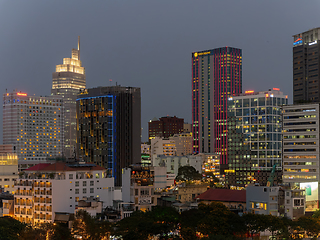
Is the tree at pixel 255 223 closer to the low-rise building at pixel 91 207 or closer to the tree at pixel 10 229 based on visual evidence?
the low-rise building at pixel 91 207

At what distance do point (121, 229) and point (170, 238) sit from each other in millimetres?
10959

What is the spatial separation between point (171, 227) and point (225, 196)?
140ft

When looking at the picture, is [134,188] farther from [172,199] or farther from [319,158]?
[319,158]

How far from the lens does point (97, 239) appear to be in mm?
109188

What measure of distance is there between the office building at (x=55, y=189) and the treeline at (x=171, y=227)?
1898 cm

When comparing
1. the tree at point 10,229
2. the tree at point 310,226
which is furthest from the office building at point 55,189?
the tree at point 310,226

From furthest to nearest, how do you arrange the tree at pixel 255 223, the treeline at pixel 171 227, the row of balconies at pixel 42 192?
the row of balconies at pixel 42 192
the tree at pixel 255 223
the treeline at pixel 171 227

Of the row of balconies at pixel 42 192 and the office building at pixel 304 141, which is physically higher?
the office building at pixel 304 141

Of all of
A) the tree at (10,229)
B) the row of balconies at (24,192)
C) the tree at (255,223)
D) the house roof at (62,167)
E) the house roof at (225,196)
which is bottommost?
the tree at (10,229)

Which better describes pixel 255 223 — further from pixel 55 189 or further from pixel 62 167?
pixel 62 167

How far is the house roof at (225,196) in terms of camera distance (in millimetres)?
148125

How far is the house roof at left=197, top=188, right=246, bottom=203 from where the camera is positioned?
148 m

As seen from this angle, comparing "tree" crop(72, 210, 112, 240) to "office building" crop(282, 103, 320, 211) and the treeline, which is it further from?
"office building" crop(282, 103, 320, 211)

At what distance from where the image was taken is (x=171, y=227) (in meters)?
114
